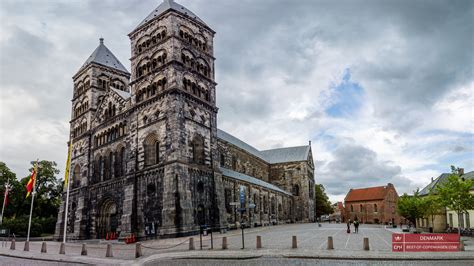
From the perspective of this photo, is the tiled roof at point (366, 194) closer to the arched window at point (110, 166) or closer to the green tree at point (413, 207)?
the green tree at point (413, 207)

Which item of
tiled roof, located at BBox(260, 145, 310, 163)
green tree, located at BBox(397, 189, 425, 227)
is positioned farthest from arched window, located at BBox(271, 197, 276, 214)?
green tree, located at BBox(397, 189, 425, 227)

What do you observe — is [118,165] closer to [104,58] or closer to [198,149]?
[198,149]

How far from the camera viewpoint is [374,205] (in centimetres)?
9019

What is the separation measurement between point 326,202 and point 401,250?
71501 millimetres

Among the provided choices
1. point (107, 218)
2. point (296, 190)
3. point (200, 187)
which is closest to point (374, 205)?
point (296, 190)

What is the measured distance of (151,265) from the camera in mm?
19500

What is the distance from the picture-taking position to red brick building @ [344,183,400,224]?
289 feet

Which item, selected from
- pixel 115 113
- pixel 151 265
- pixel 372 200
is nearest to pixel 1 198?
pixel 115 113

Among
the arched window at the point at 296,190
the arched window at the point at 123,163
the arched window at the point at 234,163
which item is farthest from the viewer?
the arched window at the point at 296,190

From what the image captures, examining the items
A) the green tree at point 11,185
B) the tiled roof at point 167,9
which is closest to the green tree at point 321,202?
the tiled roof at point 167,9

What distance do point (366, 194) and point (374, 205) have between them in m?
4.36

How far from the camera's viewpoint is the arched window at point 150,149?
39.0 metres

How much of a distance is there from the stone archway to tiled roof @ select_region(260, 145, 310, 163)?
41.4 meters

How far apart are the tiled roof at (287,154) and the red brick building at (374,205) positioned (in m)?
21.4
